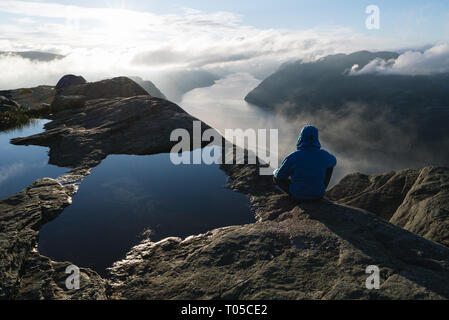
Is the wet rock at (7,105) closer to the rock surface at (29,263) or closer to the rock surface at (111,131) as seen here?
the rock surface at (111,131)

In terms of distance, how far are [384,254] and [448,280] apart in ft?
2.95

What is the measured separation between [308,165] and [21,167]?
11.1 metres

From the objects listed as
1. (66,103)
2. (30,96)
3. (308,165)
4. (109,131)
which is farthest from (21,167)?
(30,96)

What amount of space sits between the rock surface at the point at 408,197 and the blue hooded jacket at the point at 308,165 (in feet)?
10.5

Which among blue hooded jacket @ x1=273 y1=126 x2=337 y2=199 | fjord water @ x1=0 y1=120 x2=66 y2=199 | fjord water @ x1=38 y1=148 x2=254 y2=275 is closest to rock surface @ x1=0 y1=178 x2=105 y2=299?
fjord water @ x1=38 y1=148 x2=254 y2=275

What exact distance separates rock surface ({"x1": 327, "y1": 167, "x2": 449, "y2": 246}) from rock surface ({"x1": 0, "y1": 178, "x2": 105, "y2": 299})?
26.5ft

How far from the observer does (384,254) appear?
188 inches

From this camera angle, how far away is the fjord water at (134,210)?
241 inches

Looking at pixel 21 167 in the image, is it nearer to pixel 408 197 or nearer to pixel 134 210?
pixel 134 210

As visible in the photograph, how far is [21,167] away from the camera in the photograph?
10.8 meters

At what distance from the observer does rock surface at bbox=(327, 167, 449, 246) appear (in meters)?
7.23
